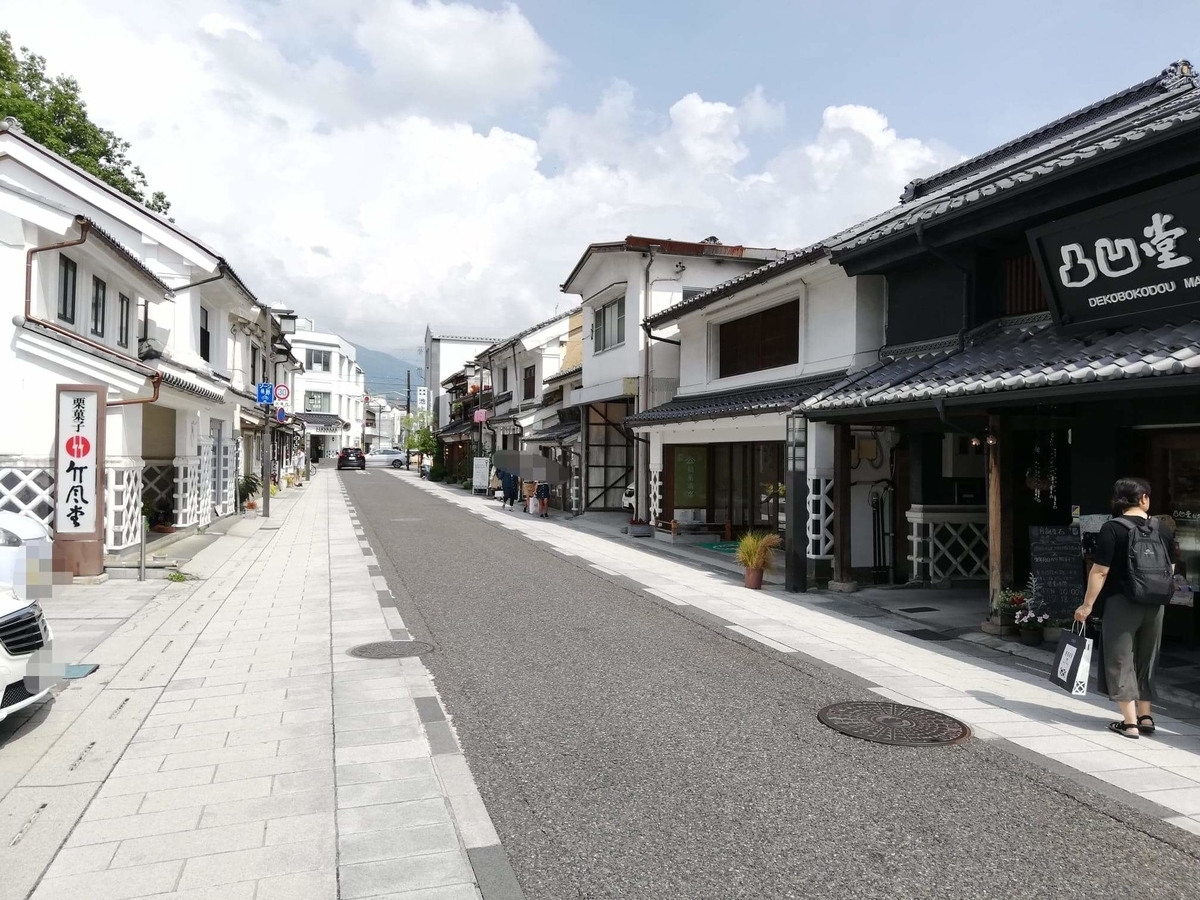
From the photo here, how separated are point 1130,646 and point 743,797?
10.9ft

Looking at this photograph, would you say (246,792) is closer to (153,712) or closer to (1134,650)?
(153,712)

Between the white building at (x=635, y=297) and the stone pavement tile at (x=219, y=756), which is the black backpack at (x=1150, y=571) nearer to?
the stone pavement tile at (x=219, y=756)

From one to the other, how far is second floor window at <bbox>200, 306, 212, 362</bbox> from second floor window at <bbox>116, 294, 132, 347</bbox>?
576 cm

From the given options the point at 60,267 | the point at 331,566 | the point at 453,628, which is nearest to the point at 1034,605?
the point at 453,628

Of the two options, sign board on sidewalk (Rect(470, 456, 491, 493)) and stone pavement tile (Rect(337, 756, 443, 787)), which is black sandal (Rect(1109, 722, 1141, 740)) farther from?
sign board on sidewalk (Rect(470, 456, 491, 493))

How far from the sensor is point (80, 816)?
456cm

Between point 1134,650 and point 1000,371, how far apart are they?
3.51 metres

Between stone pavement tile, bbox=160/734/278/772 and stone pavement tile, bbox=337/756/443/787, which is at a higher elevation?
stone pavement tile, bbox=337/756/443/787

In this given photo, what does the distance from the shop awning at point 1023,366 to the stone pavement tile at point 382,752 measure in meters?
6.39

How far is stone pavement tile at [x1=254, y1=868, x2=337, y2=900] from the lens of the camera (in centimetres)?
371

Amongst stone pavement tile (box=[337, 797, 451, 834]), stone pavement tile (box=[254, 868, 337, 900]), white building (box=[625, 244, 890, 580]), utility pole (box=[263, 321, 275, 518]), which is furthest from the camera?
utility pole (box=[263, 321, 275, 518])

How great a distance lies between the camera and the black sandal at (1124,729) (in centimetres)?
599

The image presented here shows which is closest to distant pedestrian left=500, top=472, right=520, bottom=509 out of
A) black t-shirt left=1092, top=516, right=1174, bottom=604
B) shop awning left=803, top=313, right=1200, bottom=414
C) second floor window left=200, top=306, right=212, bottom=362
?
second floor window left=200, top=306, right=212, bottom=362

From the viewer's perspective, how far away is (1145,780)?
17.1 feet
